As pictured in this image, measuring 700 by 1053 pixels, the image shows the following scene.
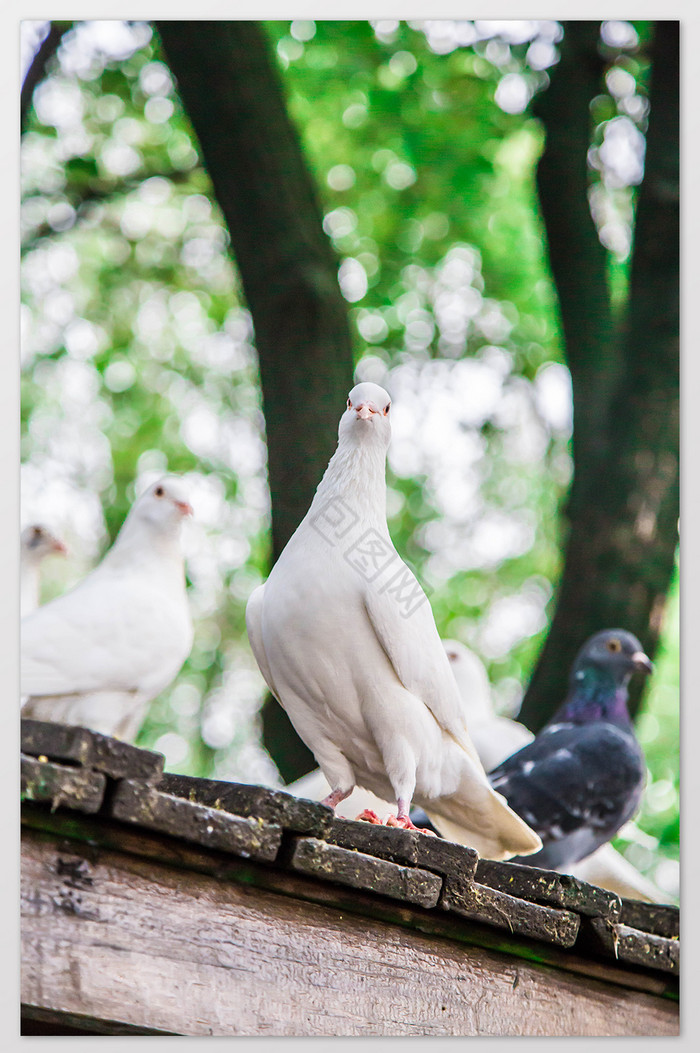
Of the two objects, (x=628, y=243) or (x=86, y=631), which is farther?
(x=628, y=243)

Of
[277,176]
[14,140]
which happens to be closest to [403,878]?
[14,140]

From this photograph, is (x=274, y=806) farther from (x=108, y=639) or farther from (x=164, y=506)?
(x=164, y=506)

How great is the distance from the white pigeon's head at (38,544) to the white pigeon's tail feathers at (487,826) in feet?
3.56

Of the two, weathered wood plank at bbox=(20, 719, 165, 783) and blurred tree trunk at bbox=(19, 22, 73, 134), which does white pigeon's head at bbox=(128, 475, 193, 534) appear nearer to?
blurred tree trunk at bbox=(19, 22, 73, 134)

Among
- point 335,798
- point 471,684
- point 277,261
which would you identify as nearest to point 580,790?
point 471,684

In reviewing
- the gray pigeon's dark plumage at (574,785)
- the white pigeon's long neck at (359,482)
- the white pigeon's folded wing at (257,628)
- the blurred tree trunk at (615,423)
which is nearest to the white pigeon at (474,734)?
the blurred tree trunk at (615,423)

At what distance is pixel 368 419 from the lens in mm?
1574

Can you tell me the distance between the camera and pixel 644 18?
7.66 feet

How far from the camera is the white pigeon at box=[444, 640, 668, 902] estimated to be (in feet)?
8.41

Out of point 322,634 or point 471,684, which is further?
point 471,684

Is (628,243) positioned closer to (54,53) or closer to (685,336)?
(685,336)

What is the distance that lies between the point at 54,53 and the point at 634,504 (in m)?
1.82

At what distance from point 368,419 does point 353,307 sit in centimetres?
181

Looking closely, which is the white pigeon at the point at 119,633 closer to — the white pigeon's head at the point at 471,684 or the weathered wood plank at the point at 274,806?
the weathered wood plank at the point at 274,806
